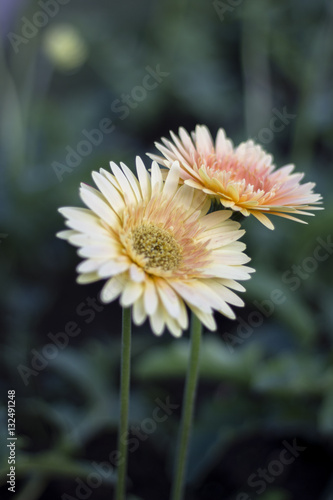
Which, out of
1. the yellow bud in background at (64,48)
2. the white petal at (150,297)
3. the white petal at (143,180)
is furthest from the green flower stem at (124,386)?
the yellow bud in background at (64,48)

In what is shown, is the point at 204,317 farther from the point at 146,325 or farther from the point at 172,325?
the point at 146,325

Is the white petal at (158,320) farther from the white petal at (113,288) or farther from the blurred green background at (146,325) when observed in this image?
the blurred green background at (146,325)

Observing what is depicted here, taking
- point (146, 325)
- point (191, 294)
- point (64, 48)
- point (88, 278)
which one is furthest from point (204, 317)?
point (64, 48)

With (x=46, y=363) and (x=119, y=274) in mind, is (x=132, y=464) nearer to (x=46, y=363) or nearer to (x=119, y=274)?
(x=46, y=363)

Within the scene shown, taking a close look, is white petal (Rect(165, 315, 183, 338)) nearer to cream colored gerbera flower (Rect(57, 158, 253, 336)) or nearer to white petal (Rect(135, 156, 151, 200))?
cream colored gerbera flower (Rect(57, 158, 253, 336))

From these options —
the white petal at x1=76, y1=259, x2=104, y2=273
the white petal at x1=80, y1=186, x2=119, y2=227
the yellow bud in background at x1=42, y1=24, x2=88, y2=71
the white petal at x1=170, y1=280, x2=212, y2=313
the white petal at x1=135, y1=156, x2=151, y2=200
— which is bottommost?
the white petal at x1=76, y1=259, x2=104, y2=273

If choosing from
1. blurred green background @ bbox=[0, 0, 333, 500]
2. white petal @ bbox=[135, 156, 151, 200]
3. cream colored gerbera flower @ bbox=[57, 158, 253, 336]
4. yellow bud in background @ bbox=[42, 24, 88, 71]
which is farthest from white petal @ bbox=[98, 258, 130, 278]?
yellow bud in background @ bbox=[42, 24, 88, 71]
